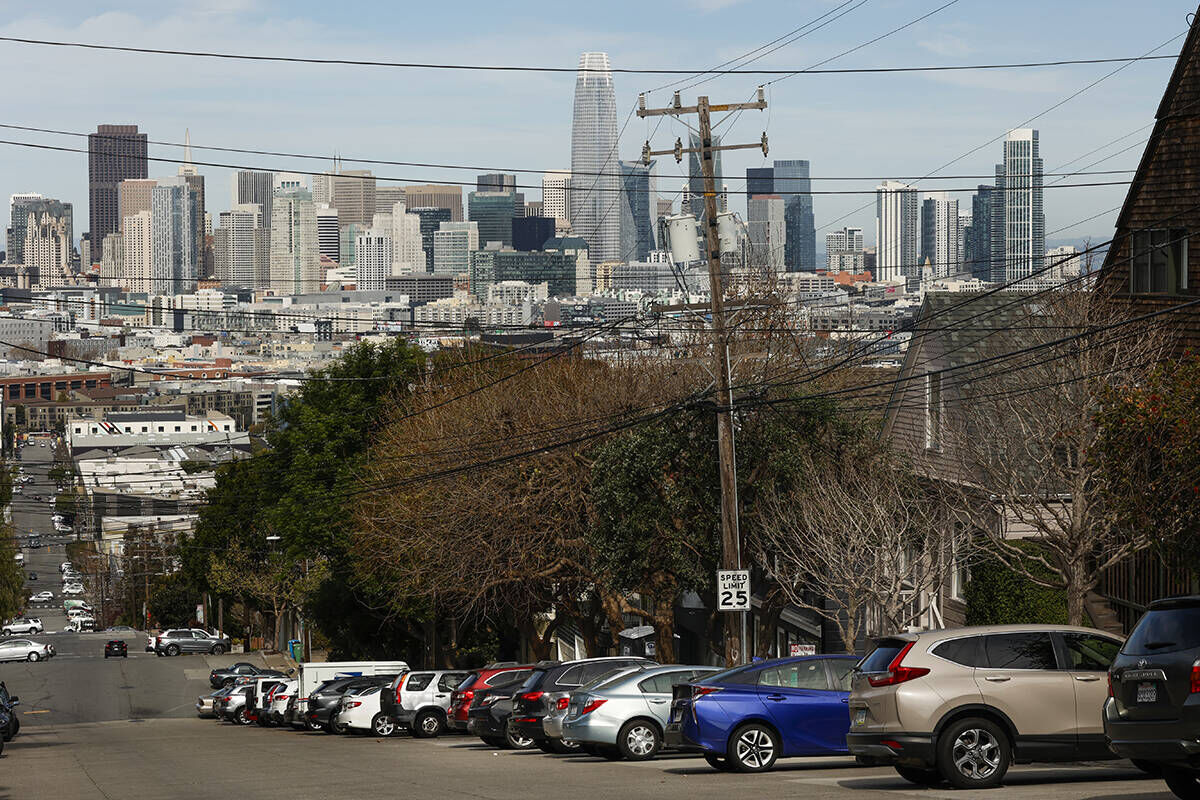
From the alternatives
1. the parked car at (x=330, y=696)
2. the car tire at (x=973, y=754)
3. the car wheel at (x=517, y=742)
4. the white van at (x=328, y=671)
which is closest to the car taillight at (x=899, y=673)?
the car tire at (x=973, y=754)

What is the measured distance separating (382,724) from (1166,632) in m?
24.3

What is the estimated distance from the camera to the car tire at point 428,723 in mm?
34219

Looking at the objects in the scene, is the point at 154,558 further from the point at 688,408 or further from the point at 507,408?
the point at 688,408

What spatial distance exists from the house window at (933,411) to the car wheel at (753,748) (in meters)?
9.98

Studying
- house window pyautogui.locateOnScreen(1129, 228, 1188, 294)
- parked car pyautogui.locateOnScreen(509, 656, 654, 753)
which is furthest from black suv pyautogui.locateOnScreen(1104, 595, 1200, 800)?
house window pyautogui.locateOnScreen(1129, 228, 1188, 294)

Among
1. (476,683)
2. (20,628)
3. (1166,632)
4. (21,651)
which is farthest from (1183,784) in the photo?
(20,628)

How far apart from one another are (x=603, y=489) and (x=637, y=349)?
8.52 meters

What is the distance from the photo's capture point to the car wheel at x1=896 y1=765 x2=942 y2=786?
1653cm

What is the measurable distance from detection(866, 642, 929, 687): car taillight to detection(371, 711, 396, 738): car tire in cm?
2003

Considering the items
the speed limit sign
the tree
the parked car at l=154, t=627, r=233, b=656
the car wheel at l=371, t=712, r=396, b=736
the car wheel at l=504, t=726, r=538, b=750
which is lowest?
the parked car at l=154, t=627, r=233, b=656

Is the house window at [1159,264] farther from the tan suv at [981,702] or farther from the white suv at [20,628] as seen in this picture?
the white suv at [20,628]

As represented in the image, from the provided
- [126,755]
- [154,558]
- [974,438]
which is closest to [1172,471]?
[974,438]

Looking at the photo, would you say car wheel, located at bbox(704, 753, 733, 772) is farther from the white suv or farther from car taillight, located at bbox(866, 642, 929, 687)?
the white suv

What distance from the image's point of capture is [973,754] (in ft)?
51.9
